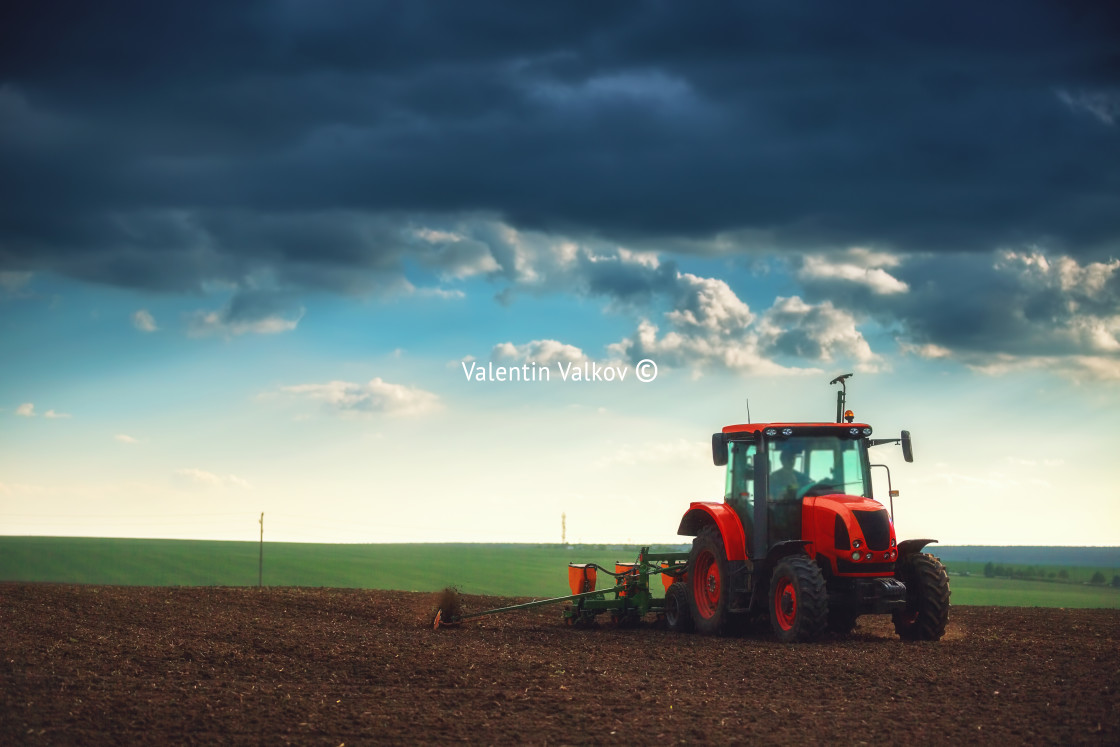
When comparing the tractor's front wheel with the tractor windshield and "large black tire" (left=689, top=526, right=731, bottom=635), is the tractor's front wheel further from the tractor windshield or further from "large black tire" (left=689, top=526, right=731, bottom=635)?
the tractor windshield

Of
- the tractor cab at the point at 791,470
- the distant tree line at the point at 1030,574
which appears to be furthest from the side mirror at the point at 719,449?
the distant tree line at the point at 1030,574

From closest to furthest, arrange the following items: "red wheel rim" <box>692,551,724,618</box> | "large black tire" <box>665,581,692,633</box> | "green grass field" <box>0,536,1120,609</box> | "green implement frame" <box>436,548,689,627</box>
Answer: "red wheel rim" <box>692,551,724,618</box> → "large black tire" <box>665,581,692,633</box> → "green implement frame" <box>436,548,689,627</box> → "green grass field" <box>0,536,1120,609</box>

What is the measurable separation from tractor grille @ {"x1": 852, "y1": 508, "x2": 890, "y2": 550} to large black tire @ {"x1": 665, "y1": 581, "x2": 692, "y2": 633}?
3.39 meters

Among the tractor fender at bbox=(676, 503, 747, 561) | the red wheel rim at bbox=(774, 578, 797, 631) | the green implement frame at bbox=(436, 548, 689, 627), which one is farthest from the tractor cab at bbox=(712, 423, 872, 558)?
the green implement frame at bbox=(436, 548, 689, 627)

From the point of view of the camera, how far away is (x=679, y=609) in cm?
1645

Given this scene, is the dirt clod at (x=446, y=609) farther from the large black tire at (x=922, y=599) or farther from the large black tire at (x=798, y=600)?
the large black tire at (x=922, y=599)

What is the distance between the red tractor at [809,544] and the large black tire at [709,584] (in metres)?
0.02

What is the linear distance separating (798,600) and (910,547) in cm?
240

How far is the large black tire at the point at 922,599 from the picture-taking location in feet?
47.6

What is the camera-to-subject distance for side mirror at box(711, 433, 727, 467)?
14781 mm

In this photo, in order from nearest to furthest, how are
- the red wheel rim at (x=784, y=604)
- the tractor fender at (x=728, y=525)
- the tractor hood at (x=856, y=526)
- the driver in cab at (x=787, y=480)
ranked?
the tractor hood at (x=856, y=526) → the red wheel rim at (x=784, y=604) → the driver in cab at (x=787, y=480) → the tractor fender at (x=728, y=525)

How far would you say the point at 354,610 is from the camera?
1961cm

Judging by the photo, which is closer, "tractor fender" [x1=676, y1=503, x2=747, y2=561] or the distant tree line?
"tractor fender" [x1=676, y1=503, x2=747, y2=561]

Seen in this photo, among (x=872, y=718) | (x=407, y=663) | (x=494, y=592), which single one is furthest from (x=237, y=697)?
(x=494, y=592)
